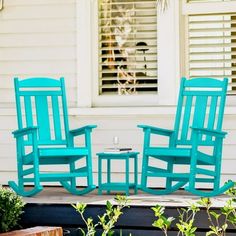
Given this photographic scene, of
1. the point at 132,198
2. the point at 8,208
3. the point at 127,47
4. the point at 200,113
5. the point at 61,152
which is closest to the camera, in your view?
the point at 8,208

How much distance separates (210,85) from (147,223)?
1.68 meters

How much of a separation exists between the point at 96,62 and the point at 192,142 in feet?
5.26

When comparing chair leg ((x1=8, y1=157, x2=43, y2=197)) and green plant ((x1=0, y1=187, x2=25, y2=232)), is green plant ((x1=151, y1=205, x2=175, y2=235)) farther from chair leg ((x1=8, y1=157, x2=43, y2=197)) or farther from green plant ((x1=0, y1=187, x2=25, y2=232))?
chair leg ((x1=8, y1=157, x2=43, y2=197))

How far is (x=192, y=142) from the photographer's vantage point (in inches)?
170

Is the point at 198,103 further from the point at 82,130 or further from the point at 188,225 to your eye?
the point at 188,225

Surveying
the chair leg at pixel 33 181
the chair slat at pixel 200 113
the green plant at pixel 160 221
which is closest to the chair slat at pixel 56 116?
the chair leg at pixel 33 181

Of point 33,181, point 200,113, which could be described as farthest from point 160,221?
point 200,113

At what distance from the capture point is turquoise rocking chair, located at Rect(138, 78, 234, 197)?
440 cm

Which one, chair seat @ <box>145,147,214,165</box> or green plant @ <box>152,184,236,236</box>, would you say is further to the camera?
chair seat @ <box>145,147,214,165</box>

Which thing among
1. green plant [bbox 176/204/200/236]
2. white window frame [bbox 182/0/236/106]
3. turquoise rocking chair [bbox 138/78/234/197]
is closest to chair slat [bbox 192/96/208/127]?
turquoise rocking chair [bbox 138/78/234/197]

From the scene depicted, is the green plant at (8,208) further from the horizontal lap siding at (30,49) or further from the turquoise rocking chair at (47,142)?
the horizontal lap siding at (30,49)

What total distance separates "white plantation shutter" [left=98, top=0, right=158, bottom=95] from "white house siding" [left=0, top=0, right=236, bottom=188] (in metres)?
0.29

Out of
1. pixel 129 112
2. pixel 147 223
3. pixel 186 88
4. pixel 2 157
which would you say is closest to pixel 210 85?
pixel 186 88

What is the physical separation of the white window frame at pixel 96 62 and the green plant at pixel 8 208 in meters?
2.22
